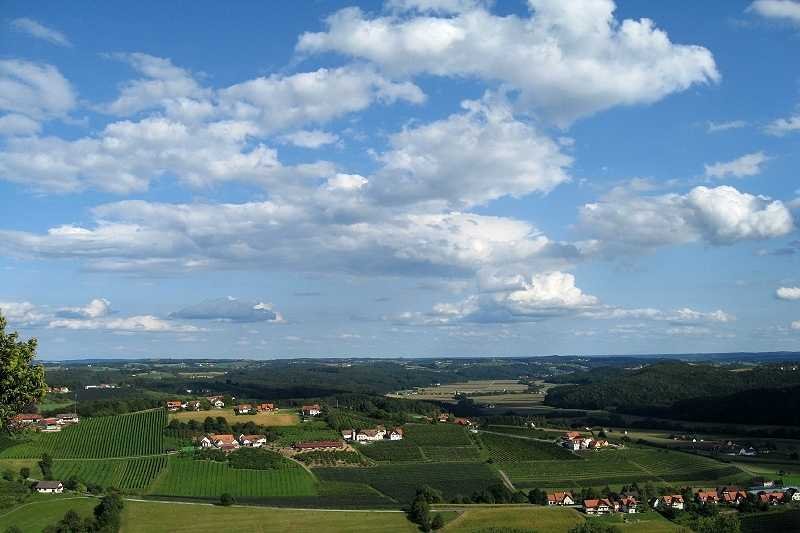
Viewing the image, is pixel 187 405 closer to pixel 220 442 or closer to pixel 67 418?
pixel 67 418

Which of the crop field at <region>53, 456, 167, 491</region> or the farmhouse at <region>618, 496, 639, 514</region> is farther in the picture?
the crop field at <region>53, 456, 167, 491</region>

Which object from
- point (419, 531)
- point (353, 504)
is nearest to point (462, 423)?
point (353, 504)

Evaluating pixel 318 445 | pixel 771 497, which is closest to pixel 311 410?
pixel 318 445

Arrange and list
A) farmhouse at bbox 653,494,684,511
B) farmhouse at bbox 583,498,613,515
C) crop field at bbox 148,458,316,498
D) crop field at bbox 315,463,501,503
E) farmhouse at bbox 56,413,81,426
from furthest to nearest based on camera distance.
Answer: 1. farmhouse at bbox 56,413,81,426
2. crop field at bbox 315,463,501,503
3. crop field at bbox 148,458,316,498
4. farmhouse at bbox 653,494,684,511
5. farmhouse at bbox 583,498,613,515

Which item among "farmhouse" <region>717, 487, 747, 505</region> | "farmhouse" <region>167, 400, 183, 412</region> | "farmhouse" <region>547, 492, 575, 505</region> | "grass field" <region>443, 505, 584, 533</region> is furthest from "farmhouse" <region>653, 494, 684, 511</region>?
"farmhouse" <region>167, 400, 183, 412</region>

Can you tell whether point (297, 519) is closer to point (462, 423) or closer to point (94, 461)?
point (94, 461)

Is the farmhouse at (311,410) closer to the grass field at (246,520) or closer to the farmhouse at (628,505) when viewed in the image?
the grass field at (246,520)

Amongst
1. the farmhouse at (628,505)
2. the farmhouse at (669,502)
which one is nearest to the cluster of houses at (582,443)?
the farmhouse at (669,502)

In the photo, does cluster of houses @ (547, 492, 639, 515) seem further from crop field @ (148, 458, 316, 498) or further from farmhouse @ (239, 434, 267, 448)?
farmhouse @ (239, 434, 267, 448)
